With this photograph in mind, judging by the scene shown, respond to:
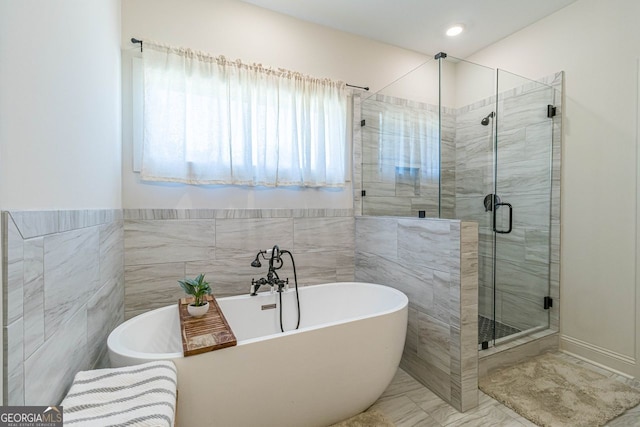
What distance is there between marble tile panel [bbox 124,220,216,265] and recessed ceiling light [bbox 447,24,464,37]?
2835 millimetres

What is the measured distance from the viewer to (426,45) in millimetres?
2908

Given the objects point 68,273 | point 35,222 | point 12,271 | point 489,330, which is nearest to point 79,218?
point 68,273

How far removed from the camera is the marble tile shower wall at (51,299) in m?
0.69

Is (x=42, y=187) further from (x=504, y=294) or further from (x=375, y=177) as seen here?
(x=504, y=294)

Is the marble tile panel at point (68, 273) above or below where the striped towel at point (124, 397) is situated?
above

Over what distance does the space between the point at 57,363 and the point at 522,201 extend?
3216mm

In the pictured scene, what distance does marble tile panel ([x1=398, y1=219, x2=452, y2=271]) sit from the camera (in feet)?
5.78

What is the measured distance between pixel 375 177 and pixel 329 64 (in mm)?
1171

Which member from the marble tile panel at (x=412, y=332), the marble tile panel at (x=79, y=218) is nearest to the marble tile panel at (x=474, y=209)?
the marble tile panel at (x=412, y=332)

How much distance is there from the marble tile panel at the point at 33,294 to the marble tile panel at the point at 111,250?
66 centimetres

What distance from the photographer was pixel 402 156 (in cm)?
265

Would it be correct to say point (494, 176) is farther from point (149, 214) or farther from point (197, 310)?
point (149, 214)

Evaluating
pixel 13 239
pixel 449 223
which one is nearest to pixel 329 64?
pixel 449 223

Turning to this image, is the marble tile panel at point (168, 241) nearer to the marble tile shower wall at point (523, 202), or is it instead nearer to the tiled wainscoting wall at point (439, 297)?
the tiled wainscoting wall at point (439, 297)
